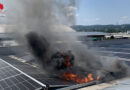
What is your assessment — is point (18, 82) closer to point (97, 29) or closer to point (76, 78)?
point (76, 78)

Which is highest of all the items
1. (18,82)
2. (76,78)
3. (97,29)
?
(97,29)

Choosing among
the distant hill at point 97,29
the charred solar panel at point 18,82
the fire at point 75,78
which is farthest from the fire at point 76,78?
the distant hill at point 97,29

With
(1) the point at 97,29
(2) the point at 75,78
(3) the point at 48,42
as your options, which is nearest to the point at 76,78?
(2) the point at 75,78

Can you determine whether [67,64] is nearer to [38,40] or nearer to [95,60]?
[38,40]

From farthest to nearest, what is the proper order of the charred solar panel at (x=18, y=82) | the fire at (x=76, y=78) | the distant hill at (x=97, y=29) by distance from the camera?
the distant hill at (x=97, y=29) < the fire at (x=76, y=78) < the charred solar panel at (x=18, y=82)

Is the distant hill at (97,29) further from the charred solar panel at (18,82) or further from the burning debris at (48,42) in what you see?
the charred solar panel at (18,82)

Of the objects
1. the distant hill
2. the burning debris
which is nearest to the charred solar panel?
the burning debris

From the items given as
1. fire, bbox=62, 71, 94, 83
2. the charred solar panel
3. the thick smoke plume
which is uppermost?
the thick smoke plume

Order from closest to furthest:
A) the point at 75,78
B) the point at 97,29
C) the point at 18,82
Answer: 1. the point at 18,82
2. the point at 75,78
3. the point at 97,29

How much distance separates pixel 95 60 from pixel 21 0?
992cm

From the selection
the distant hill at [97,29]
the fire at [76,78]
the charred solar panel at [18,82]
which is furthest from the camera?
Answer: the distant hill at [97,29]

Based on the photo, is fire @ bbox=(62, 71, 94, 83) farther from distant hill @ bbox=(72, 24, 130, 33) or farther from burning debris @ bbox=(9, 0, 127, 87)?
distant hill @ bbox=(72, 24, 130, 33)

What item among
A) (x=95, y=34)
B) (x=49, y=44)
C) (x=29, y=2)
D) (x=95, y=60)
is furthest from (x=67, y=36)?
(x=95, y=34)

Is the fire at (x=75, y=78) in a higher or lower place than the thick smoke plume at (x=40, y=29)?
lower
